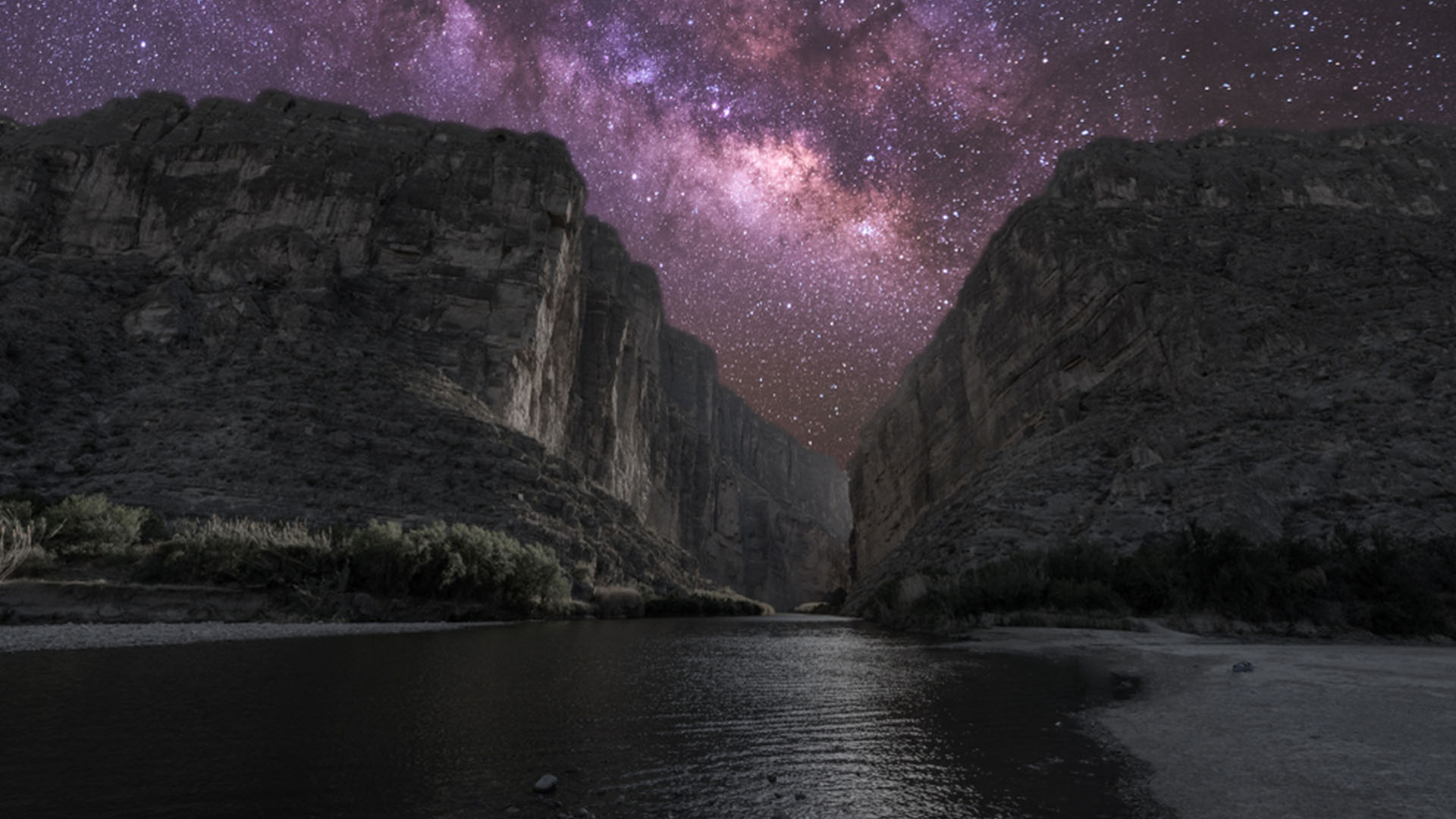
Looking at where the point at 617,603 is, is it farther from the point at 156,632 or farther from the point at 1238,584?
the point at 1238,584

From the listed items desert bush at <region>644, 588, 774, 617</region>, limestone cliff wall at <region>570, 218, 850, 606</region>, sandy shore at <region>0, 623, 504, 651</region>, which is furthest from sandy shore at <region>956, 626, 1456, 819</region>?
limestone cliff wall at <region>570, 218, 850, 606</region>

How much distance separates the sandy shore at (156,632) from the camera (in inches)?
430

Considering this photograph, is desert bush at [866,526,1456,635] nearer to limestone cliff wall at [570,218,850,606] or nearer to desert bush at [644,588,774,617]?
desert bush at [644,588,774,617]

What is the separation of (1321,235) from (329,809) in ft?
187

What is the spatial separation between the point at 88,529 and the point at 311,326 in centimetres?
2377

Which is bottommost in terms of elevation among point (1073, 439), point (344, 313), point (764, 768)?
point (764, 768)

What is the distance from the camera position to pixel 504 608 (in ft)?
75.3

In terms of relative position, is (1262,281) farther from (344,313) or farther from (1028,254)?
(344,313)

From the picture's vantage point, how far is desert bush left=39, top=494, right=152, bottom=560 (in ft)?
61.8

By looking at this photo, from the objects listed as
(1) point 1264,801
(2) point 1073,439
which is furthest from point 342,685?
(2) point 1073,439

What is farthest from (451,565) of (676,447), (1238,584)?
(676,447)

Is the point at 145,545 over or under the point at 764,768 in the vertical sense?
over

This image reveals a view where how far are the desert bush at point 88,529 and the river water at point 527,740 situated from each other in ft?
41.8

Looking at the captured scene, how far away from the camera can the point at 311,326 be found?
4019 centimetres
